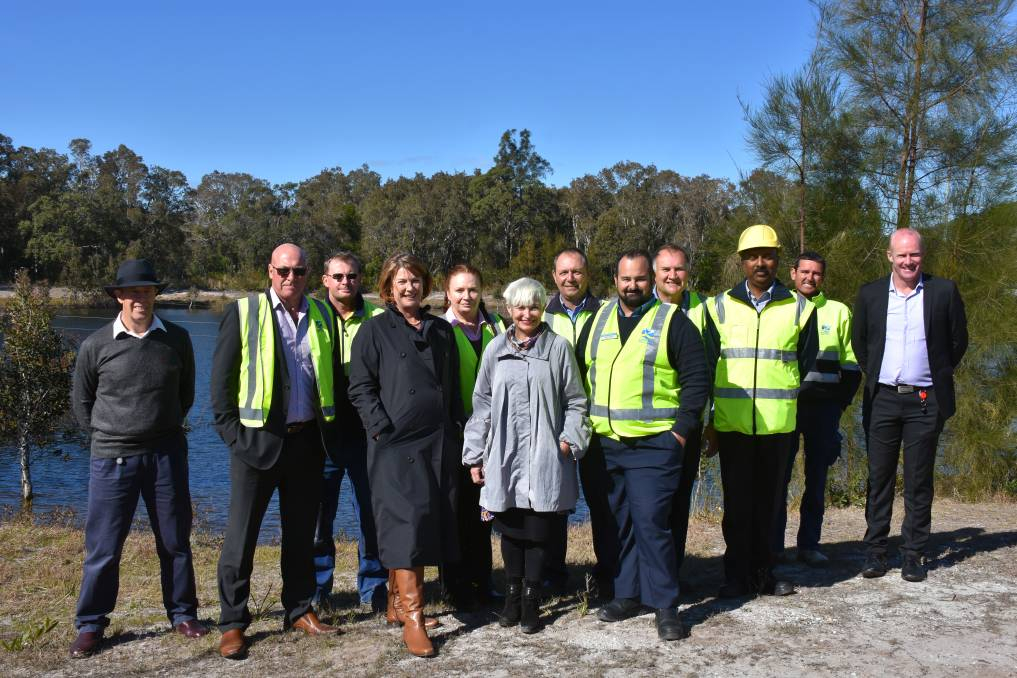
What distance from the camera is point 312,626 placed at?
460cm

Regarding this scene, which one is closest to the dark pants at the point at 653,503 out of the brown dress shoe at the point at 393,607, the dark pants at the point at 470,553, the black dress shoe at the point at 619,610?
the black dress shoe at the point at 619,610

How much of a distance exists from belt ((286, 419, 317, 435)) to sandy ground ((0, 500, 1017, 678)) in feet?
3.62

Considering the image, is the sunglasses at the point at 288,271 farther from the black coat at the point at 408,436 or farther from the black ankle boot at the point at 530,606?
the black ankle boot at the point at 530,606

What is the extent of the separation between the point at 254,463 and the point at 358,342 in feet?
2.63

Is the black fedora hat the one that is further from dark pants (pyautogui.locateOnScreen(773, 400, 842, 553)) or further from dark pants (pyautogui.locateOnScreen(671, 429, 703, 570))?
dark pants (pyautogui.locateOnScreen(773, 400, 842, 553))

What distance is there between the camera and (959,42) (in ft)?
29.5

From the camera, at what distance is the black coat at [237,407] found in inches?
169

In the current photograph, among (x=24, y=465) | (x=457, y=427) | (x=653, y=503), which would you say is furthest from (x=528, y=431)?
(x=24, y=465)

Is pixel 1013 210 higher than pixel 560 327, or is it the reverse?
pixel 1013 210

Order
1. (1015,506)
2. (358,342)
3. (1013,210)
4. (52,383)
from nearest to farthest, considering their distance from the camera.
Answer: (358,342)
(1015,506)
(1013,210)
(52,383)

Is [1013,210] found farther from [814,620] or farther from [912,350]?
[814,620]

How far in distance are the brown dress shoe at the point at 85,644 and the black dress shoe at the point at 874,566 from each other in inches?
176

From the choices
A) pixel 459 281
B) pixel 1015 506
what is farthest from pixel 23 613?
pixel 1015 506

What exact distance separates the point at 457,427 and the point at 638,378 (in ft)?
3.27
